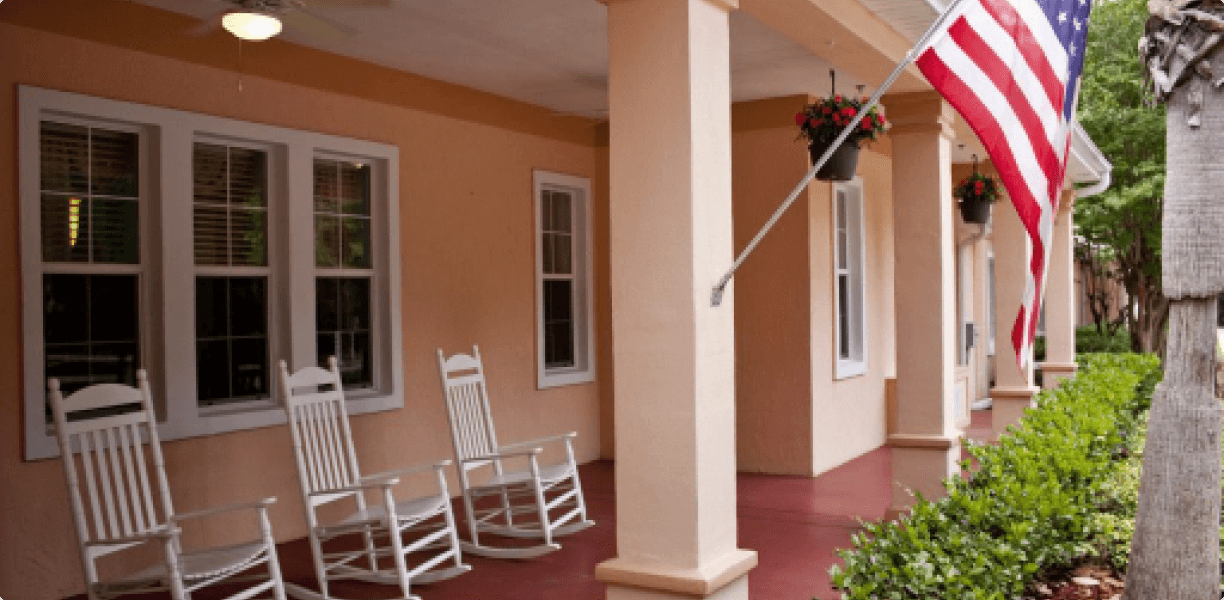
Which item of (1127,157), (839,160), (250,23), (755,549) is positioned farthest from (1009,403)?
(250,23)

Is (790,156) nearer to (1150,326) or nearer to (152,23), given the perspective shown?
(152,23)

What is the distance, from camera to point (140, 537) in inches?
153

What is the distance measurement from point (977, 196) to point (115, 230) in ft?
22.1

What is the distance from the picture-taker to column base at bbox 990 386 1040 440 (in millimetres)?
9531

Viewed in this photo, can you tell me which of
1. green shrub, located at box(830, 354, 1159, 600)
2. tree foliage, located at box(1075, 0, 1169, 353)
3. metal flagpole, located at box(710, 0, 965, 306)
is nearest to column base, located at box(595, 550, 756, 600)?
green shrub, located at box(830, 354, 1159, 600)

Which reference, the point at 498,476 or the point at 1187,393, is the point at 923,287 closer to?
the point at 1187,393

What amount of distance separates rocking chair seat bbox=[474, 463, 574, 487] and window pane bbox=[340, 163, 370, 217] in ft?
6.03

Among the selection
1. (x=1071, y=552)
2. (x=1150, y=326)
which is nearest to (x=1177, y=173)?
(x=1071, y=552)

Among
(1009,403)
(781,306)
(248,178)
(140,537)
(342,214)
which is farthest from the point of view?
(1009,403)

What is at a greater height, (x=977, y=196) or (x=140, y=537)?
(x=977, y=196)

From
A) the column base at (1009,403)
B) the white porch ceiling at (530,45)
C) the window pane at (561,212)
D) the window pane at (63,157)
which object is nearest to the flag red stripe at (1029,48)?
the white porch ceiling at (530,45)

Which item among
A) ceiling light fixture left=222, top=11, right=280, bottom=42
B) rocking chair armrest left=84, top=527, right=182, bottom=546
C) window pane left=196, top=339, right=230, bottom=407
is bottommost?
rocking chair armrest left=84, top=527, right=182, bottom=546

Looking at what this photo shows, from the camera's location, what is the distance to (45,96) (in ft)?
15.2

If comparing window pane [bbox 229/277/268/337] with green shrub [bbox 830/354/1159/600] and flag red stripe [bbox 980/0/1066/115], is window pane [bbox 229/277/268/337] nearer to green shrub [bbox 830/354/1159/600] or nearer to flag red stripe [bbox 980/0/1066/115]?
green shrub [bbox 830/354/1159/600]
